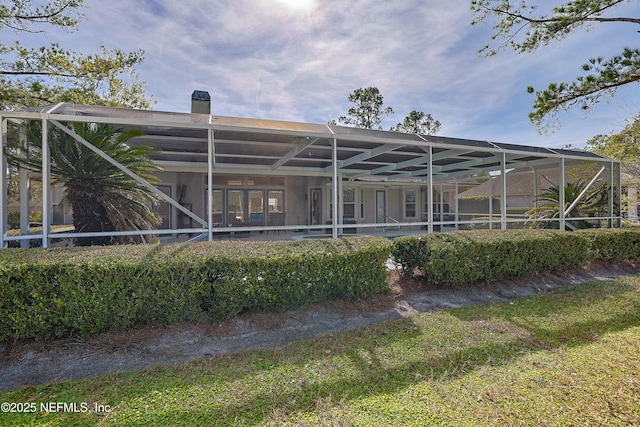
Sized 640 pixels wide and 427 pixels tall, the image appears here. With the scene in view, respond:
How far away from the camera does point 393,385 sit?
2.62m

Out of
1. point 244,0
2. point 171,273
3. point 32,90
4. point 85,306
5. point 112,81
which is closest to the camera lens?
point 85,306

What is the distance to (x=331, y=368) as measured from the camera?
291 cm

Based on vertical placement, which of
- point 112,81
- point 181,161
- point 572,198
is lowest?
point 572,198

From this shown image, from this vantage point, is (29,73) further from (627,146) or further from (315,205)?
(627,146)

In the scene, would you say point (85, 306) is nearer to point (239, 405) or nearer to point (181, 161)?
point (239, 405)

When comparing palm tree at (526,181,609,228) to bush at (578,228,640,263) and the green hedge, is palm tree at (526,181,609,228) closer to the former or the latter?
bush at (578,228,640,263)

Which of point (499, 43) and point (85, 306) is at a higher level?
point (499, 43)

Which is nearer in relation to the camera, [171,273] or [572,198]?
[171,273]

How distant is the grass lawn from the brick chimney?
7.27 m

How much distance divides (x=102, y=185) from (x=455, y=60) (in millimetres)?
11441

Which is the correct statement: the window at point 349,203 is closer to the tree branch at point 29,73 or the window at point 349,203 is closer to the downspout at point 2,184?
the downspout at point 2,184

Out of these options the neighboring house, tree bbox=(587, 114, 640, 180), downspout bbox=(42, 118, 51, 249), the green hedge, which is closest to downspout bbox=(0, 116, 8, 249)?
the neighboring house

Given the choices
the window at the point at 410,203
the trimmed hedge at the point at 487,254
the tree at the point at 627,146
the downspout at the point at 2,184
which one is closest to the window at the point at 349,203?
the window at the point at 410,203

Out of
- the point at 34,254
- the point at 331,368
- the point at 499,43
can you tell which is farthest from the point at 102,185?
the point at 499,43
